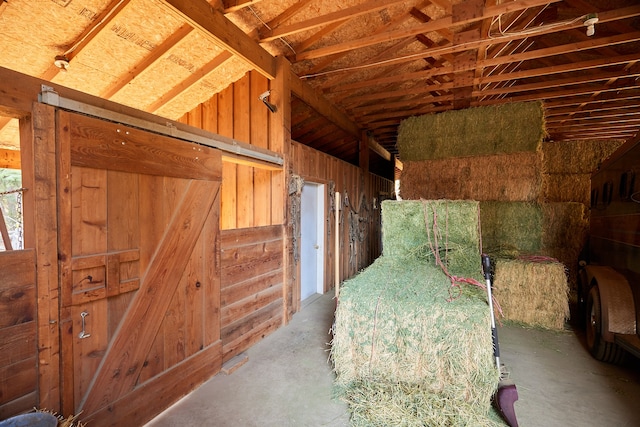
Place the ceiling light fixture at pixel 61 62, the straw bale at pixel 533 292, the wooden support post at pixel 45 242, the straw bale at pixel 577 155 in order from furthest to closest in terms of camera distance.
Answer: the straw bale at pixel 577 155
the straw bale at pixel 533 292
the ceiling light fixture at pixel 61 62
the wooden support post at pixel 45 242

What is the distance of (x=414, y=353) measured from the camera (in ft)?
7.13

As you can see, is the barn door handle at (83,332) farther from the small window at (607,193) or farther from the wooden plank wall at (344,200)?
the small window at (607,193)

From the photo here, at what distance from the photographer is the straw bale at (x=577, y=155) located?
5.79m

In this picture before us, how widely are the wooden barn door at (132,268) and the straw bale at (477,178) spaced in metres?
4.14

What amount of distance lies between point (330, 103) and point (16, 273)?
4825 mm

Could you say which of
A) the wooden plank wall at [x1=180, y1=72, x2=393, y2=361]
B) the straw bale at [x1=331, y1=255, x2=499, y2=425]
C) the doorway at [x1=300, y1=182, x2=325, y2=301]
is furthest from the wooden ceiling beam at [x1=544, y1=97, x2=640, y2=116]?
the straw bale at [x1=331, y1=255, x2=499, y2=425]

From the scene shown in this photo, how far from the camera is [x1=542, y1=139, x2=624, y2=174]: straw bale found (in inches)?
228

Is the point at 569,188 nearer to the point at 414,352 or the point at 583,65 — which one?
the point at 583,65

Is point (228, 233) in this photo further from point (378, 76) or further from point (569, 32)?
point (569, 32)

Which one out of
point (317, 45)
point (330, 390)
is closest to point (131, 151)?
point (330, 390)

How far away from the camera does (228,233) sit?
2.97m

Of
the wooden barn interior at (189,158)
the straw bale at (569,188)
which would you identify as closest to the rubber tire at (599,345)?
the wooden barn interior at (189,158)

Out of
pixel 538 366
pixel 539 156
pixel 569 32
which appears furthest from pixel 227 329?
pixel 569 32

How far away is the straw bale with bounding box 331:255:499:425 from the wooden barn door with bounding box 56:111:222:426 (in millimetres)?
1332
